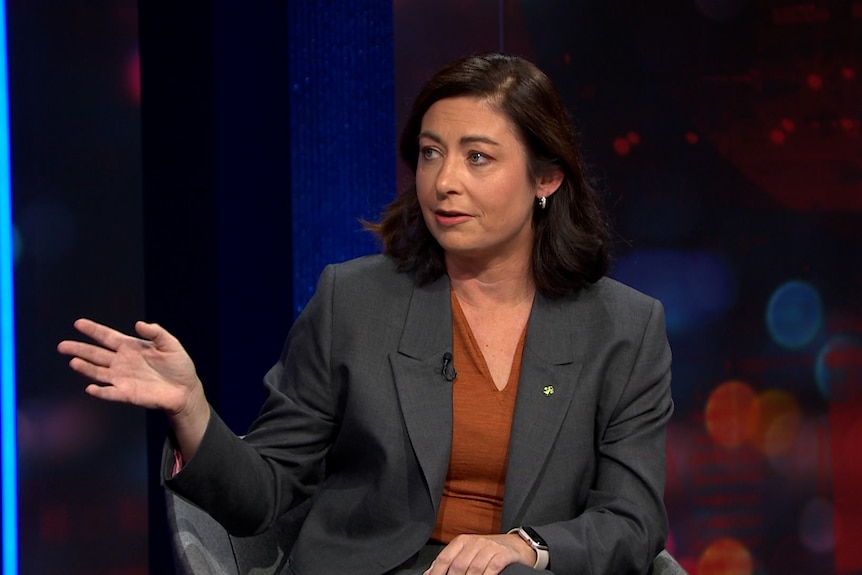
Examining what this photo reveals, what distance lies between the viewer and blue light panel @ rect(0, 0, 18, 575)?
9.40ft

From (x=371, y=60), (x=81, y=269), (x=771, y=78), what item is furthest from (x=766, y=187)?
(x=81, y=269)

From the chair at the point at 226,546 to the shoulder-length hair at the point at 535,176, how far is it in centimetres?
53

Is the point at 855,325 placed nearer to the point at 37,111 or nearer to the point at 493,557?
the point at 493,557

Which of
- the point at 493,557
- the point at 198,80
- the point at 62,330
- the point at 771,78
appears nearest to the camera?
the point at 493,557

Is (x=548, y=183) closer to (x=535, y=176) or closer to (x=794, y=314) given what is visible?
(x=535, y=176)

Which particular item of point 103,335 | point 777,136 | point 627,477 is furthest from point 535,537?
point 777,136

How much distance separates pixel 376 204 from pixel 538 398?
0.99 m

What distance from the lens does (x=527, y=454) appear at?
6.78 ft

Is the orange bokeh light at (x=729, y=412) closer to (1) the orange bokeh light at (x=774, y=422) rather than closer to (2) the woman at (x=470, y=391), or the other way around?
(1) the orange bokeh light at (x=774, y=422)

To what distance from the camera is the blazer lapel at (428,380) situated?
6.73ft

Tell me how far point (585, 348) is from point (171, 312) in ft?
3.81

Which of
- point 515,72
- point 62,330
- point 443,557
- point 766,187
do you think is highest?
point 515,72

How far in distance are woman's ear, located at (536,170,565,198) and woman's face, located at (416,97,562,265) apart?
9 cm

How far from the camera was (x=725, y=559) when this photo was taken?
3738 mm
